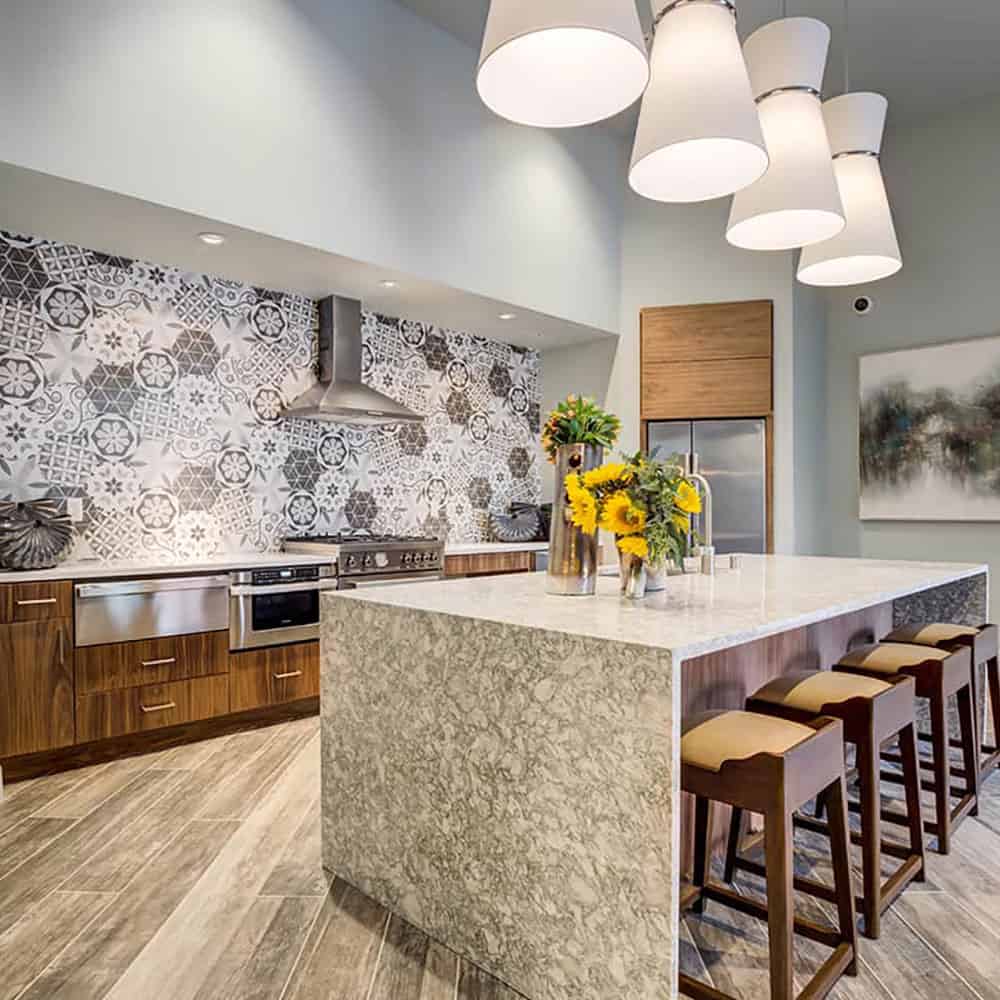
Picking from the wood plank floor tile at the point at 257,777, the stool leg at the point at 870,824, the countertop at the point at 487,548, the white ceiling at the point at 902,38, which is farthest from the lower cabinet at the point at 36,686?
the white ceiling at the point at 902,38

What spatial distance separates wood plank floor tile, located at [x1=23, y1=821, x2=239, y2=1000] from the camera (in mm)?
1773

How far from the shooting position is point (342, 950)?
1899 millimetres

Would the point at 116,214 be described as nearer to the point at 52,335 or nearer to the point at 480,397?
the point at 52,335

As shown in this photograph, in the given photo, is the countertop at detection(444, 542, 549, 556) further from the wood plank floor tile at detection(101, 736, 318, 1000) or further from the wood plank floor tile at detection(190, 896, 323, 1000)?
the wood plank floor tile at detection(190, 896, 323, 1000)

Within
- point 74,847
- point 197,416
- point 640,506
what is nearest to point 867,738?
point 640,506

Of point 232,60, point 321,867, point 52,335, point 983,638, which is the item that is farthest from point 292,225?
point 983,638

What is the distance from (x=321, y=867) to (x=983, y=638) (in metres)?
2.35

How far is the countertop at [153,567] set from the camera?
122 inches

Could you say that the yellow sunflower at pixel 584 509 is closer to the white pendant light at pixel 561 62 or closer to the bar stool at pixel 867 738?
the bar stool at pixel 867 738

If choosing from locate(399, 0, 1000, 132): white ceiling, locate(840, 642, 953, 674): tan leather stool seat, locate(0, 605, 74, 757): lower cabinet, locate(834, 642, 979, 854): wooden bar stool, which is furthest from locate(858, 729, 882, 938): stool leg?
locate(399, 0, 1000, 132): white ceiling

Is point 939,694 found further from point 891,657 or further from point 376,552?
point 376,552

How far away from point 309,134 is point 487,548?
2597mm

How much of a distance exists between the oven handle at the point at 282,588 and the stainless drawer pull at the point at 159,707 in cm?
54

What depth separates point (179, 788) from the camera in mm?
3039
